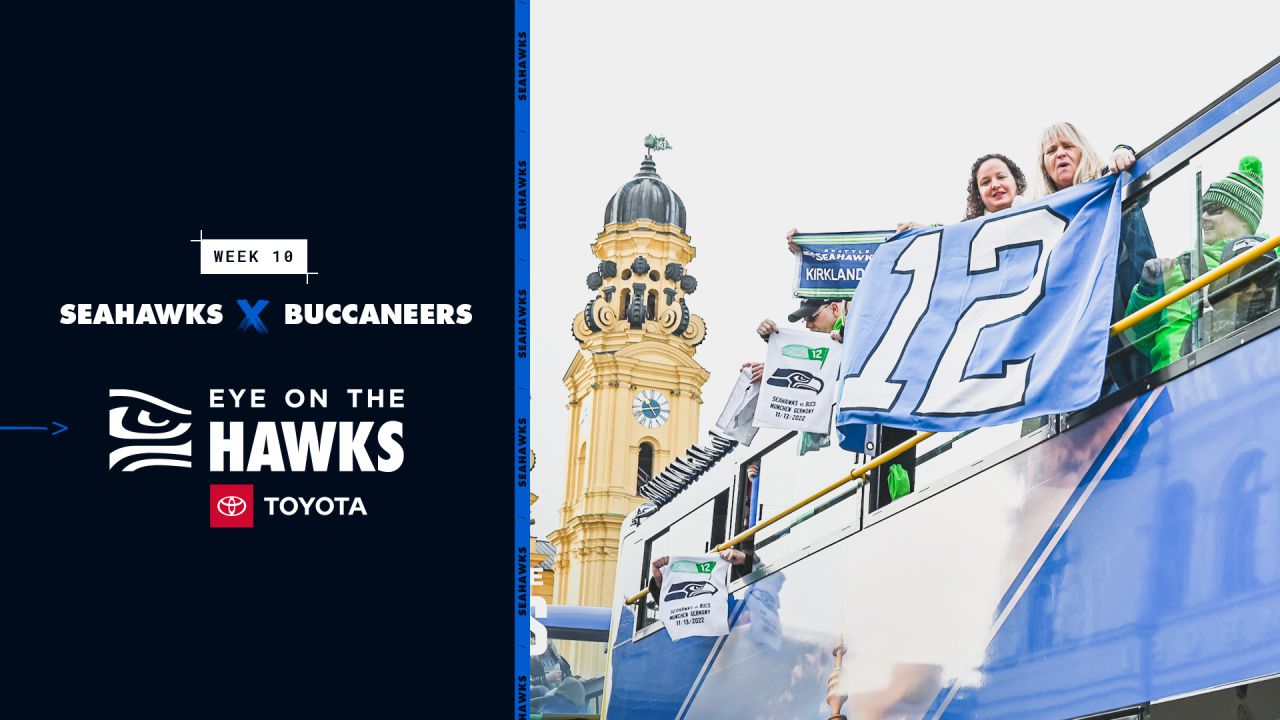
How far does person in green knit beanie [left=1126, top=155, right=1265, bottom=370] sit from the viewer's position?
209 inches

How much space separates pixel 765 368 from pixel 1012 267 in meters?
2.95

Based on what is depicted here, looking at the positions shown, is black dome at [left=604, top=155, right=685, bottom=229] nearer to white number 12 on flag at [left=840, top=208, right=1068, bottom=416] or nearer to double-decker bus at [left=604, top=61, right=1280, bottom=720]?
double-decker bus at [left=604, top=61, right=1280, bottom=720]

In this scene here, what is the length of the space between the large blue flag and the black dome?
51.8 metres

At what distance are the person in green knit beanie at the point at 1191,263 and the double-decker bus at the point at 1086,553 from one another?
0.20 ft

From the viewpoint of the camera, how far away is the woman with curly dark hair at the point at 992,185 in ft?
23.1

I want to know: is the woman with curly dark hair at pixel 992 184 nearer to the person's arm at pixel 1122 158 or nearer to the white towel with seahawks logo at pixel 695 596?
the person's arm at pixel 1122 158

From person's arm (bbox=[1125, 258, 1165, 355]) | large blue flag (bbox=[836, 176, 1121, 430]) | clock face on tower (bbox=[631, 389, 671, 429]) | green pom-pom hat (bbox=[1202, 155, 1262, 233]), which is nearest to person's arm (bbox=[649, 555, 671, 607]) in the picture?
large blue flag (bbox=[836, 176, 1121, 430])

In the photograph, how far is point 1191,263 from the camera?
5590 millimetres
